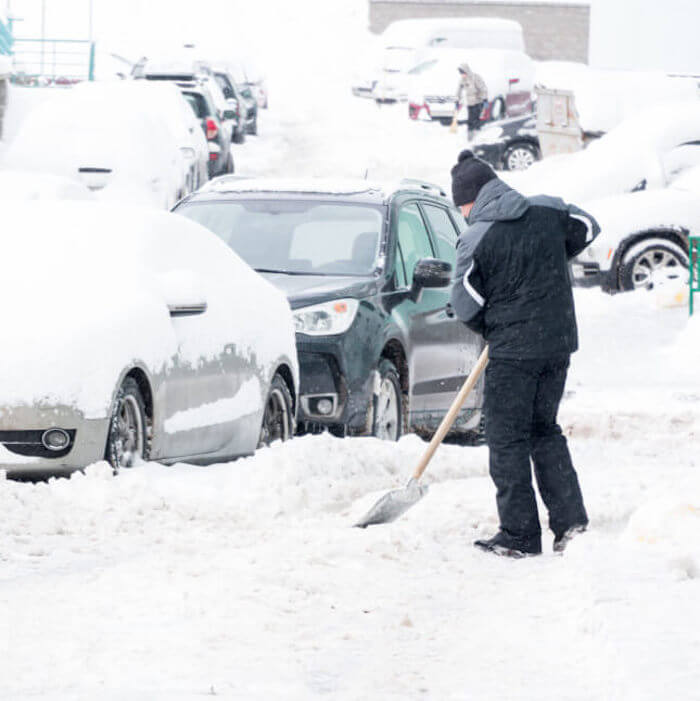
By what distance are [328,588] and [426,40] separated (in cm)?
4476

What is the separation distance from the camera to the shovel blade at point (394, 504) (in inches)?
297

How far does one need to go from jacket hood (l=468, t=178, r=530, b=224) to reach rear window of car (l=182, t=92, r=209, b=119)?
838 inches

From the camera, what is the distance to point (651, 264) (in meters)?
19.3

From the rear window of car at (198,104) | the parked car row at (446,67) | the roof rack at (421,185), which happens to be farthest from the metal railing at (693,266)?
the parked car row at (446,67)

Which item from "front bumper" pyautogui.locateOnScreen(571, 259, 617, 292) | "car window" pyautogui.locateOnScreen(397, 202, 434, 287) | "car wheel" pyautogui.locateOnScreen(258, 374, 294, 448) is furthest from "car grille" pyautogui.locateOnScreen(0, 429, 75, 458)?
"front bumper" pyautogui.locateOnScreen(571, 259, 617, 292)

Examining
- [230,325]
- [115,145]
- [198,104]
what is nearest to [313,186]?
[230,325]

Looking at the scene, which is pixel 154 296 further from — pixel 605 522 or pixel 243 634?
pixel 243 634

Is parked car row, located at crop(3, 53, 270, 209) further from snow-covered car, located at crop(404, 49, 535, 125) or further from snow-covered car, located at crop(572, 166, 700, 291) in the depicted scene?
snow-covered car, located at crop(404, 49, 535, 125)

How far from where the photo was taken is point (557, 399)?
7.28 m

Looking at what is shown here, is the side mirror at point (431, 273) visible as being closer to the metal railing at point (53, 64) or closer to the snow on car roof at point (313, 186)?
the snow on car roof at point (313, 186)

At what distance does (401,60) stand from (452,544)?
42434 mm

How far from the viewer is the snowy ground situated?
195 inches

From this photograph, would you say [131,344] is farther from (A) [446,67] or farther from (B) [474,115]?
(A) [446,67]

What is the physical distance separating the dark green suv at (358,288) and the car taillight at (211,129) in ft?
52.1
